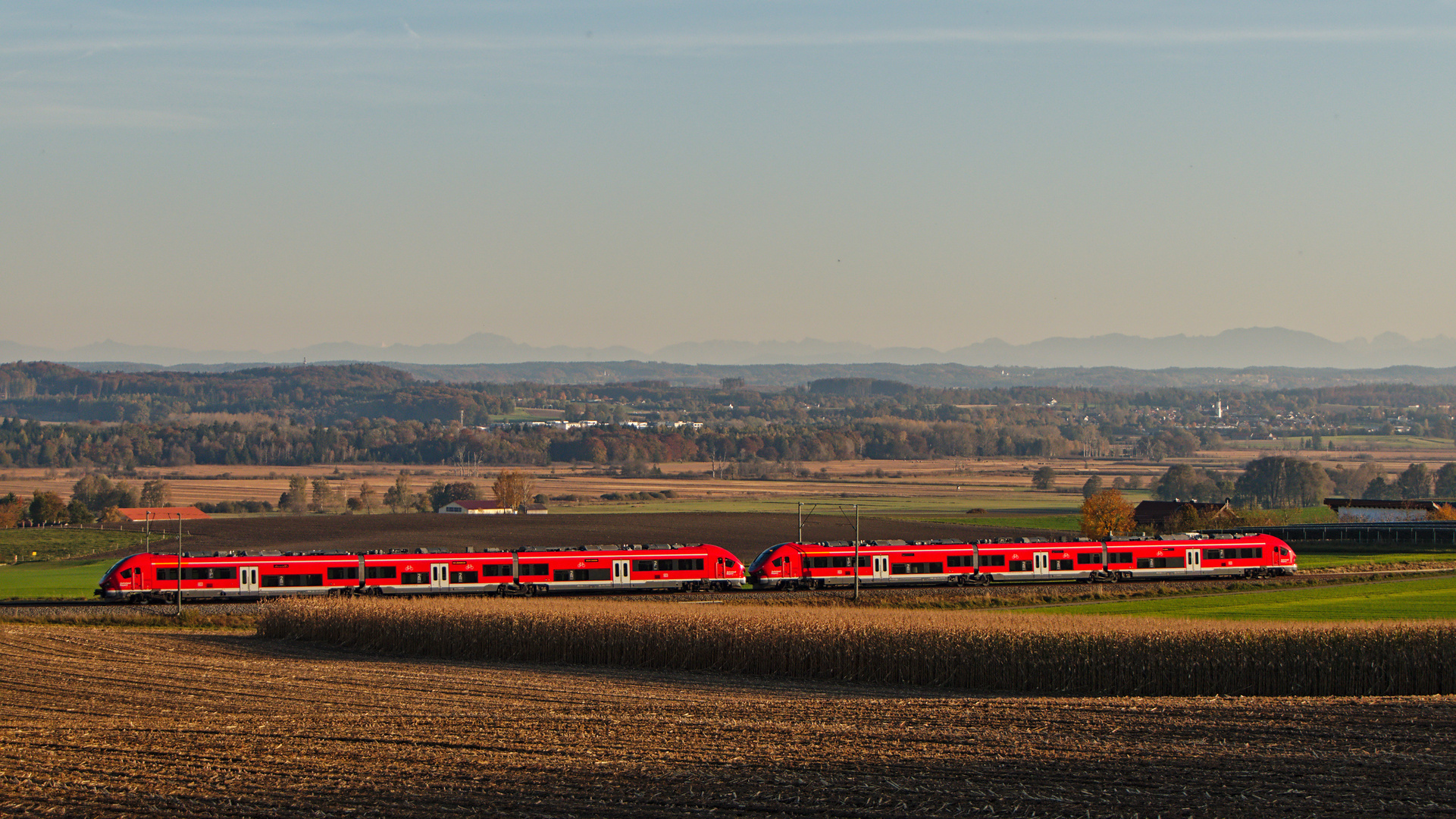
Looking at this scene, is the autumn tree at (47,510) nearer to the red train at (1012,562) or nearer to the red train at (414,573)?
the red train at (414,573)

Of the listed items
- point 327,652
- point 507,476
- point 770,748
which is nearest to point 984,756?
point 770,748

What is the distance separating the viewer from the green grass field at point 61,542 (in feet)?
349

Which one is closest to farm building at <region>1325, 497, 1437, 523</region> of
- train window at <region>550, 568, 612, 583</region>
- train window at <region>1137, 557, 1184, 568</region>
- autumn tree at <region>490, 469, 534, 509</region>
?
train window at <region>1137, 557, 1184, 568</region>

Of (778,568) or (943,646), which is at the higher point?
(943,646)

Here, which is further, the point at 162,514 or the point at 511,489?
the point at 511,489

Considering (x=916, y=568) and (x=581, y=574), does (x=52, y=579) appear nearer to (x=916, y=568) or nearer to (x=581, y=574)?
(x=581, y=574)

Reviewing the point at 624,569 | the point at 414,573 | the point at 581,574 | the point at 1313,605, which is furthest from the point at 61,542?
the point at 1313,605

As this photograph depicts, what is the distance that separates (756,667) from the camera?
140ft

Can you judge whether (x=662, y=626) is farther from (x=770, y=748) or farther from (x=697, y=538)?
(x=697, y=538)

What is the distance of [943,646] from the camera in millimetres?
39875

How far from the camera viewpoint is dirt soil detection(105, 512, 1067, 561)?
103750mm

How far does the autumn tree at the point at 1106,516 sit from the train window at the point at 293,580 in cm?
7626

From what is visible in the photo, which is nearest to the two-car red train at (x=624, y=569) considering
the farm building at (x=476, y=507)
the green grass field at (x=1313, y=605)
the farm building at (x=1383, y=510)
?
the green grass field at (x=1313, y=605)

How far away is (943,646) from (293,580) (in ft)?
122
